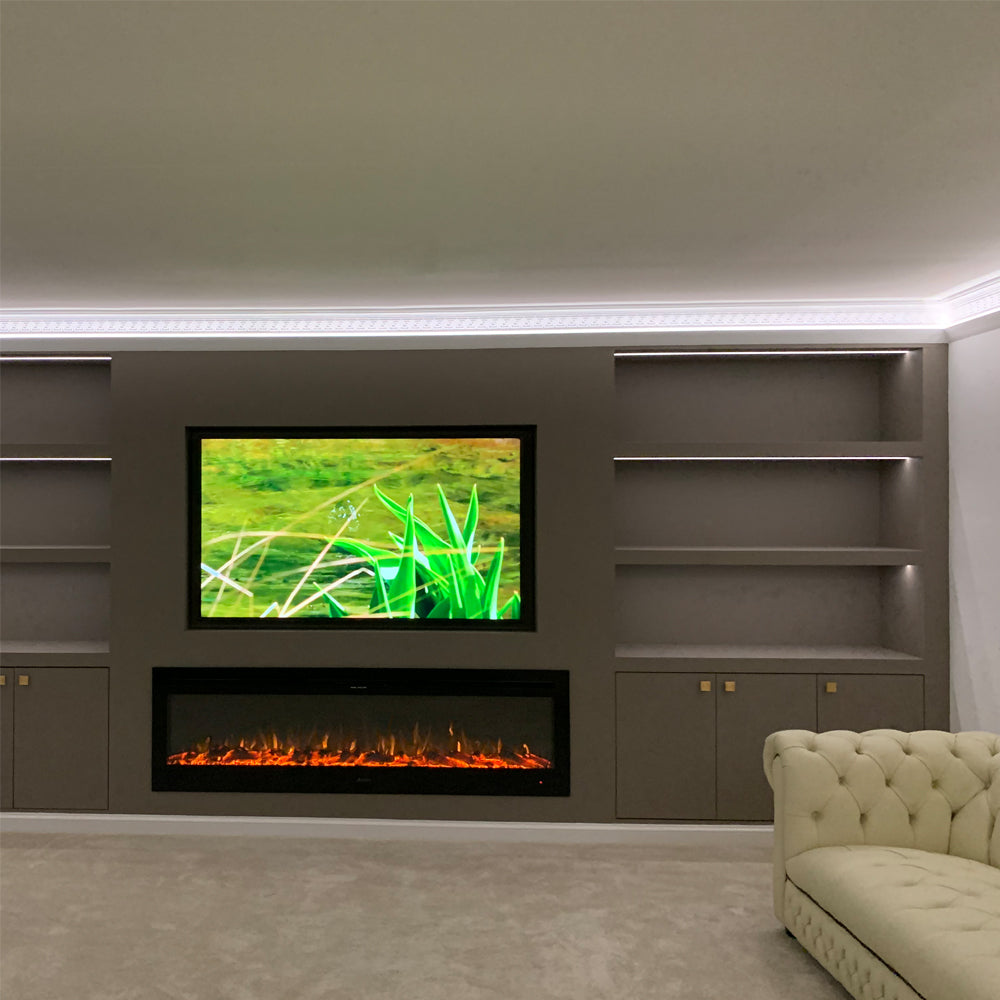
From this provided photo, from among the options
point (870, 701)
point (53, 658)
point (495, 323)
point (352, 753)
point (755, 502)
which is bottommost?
point (352, 753)

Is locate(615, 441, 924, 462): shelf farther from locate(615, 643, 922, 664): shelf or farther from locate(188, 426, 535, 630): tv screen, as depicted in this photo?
locate(615, 643, 922, 664): shelf

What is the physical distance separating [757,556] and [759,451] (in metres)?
0.52

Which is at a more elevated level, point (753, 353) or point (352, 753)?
point (753, 353)

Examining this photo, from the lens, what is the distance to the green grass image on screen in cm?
454

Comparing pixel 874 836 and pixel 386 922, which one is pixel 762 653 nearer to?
pixel 874 836

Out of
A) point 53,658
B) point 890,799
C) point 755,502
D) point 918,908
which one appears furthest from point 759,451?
point 53,658

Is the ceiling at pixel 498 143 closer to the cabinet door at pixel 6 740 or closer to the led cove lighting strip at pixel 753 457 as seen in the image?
the led cove lighting strip at pixel 753 457

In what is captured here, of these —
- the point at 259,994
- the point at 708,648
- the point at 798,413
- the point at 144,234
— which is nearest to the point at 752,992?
the point at 259,994

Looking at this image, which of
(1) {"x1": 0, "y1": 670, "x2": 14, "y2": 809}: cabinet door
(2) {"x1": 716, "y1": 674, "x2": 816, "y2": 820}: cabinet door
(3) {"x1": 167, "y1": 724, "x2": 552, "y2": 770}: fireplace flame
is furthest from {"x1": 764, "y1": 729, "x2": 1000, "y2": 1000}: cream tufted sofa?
(1) {"x1": 0, "y1": 670, "x2": 14, "y2": 809}: cabinet door

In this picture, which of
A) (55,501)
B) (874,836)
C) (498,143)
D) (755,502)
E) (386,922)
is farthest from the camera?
(55,501)

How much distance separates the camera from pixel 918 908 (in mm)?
2617

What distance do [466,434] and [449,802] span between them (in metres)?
1.83

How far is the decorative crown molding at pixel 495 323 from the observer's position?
14.4 ft

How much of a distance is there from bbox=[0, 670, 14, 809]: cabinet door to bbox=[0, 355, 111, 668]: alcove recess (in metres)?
0.39
